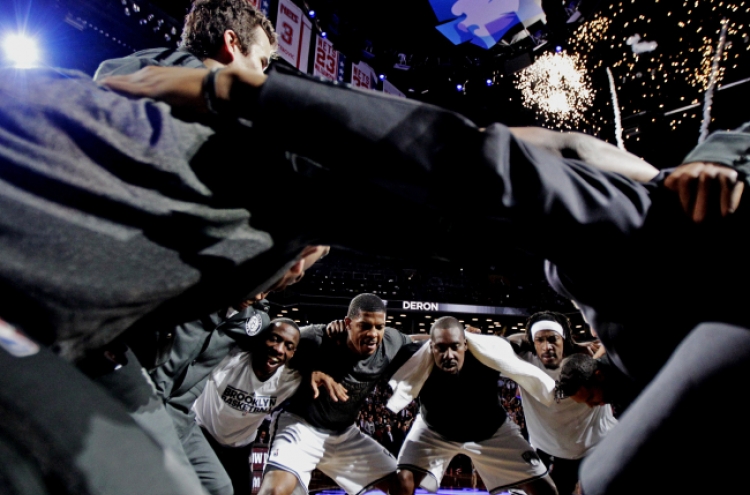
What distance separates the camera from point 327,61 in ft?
31.1

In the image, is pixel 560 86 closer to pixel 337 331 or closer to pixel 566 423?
pixel 566 423

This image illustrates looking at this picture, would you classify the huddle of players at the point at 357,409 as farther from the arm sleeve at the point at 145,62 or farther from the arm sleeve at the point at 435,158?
the arm sleeve at the point at 435,158

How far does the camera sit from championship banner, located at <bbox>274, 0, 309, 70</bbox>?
26.7 feet

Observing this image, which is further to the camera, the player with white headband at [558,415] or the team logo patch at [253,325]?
the player with white headband at [558,415]

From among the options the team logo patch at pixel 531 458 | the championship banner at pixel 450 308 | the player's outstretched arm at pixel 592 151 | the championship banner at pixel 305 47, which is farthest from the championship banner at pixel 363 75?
the championship banner at pixel 450 308

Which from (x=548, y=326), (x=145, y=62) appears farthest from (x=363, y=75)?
(x=145, y=62)

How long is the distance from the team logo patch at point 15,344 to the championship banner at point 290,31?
8.37 m

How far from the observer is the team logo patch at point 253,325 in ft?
13.3

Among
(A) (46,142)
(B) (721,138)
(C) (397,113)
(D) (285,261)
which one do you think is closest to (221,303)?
(D) (285,261)

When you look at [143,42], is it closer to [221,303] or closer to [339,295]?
[221,303]

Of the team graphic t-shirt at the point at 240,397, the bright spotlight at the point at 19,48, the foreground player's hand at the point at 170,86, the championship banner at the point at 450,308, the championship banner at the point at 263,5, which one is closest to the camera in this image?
the foreground player's hand at the point at 170,86

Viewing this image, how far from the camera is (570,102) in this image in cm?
982

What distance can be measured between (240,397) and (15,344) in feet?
13.8

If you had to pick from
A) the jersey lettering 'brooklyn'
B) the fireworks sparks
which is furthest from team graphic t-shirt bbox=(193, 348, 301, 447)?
the fireworks sparks
